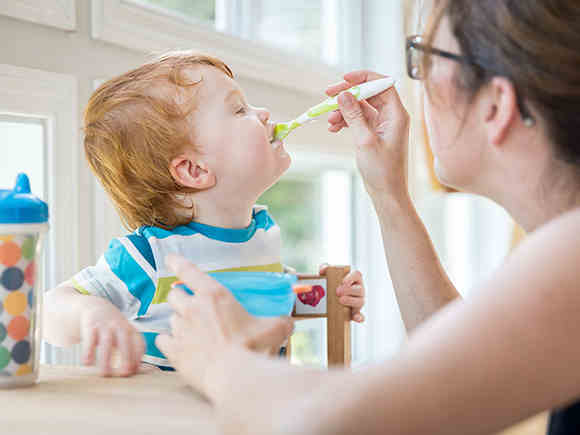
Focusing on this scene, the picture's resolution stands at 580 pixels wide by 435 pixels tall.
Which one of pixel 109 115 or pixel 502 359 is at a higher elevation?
pixel 109 115

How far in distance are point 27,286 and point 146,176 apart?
408 millimetres

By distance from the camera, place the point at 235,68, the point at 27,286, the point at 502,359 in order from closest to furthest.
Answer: the point at 502,359 → the point at 27,286 → the point at 235,68

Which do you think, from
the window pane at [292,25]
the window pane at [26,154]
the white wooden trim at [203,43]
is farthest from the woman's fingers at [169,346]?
the window pane at [292,25]

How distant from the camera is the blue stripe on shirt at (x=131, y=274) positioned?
1008mm

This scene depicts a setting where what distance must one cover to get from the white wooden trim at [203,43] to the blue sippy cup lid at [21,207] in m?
0.65

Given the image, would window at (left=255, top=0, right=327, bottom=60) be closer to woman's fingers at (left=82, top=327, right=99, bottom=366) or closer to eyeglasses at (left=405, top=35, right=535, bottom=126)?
eyeglasses at (left=405, top=35, right=535, bottom=126)

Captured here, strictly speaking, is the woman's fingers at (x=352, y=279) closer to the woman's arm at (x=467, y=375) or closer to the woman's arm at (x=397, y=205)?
the woman's arm at (x=397, y=205)

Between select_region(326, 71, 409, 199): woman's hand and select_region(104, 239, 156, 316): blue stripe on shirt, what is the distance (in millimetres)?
441

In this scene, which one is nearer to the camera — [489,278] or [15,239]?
[489,278]

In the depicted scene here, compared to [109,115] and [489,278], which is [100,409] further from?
[109,115]

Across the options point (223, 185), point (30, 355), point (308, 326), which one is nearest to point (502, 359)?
point (30, 355)

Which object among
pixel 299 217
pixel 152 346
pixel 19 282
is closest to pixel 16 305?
pixel 19 282

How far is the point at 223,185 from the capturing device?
45.1 inches

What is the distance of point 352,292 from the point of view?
3.60ft
